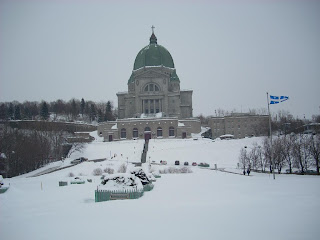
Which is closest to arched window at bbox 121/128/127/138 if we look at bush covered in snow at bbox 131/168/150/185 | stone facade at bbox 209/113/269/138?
stone facade at bbox 209/113/269/138

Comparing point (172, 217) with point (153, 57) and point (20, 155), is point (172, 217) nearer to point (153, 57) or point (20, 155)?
point (20, 155)

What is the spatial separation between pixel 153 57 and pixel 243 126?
34.5 metres

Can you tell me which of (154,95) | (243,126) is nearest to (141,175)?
(154,95)

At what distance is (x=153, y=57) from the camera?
87.8 metres

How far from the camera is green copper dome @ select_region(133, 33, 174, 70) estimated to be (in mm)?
87562

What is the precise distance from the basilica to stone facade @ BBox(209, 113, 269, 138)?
10.1m

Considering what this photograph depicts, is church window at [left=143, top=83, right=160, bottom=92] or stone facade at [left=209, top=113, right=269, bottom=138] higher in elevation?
church window at [left=143, top=83, right=160, bottom=92]

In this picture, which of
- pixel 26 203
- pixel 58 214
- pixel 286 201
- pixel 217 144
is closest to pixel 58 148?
pixel 217 144

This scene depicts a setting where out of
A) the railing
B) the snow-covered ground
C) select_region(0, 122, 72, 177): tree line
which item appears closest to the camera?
the snow-covered ground

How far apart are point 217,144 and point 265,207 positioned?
47.7 meters

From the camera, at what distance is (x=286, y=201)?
45.7 ft

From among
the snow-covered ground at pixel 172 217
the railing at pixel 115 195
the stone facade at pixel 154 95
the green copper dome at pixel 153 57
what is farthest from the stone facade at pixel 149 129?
the railing at pixel 115 195

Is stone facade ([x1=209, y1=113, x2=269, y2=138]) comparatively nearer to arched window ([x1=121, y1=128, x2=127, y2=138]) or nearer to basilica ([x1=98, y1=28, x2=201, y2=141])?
basilica ([x1=98, y1=28, x2=201, y2=141])

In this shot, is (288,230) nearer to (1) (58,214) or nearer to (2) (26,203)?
(1) (58,214)
